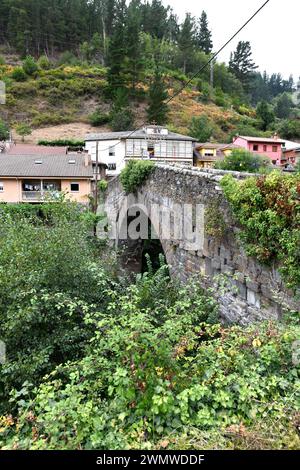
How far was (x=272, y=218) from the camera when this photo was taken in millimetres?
4023

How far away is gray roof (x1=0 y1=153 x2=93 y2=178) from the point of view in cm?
2364

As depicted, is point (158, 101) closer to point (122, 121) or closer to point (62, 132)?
point (122, 121)

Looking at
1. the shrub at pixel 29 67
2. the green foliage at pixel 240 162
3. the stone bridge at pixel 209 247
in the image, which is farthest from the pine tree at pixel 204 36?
the stone bridge at pixel 209 247

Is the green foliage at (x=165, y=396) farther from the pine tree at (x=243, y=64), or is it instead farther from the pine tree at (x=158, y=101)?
the pine tree at (x=243, y=64)

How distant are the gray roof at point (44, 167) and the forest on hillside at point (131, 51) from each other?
22.0 metres

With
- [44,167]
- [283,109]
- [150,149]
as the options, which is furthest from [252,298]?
[283,109]

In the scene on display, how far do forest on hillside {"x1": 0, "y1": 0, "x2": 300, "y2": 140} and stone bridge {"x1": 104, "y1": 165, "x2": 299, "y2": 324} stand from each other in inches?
1543

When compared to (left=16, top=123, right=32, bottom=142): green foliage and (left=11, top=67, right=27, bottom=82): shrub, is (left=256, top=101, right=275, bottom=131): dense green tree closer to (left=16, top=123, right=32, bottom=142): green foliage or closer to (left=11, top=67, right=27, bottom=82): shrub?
(left=16, top=123, right=32, bottom=142): green foliage

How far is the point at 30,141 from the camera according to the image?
38719mm

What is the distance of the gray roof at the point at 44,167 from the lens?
23.6 meters

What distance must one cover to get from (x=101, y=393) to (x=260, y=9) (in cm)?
462

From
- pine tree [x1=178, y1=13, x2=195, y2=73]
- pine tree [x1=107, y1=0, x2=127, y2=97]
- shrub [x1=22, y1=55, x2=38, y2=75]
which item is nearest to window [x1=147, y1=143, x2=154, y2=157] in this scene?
A: pine tree [x1=107, y1=0, x2=127, y2=97]

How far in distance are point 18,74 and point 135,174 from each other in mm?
47716

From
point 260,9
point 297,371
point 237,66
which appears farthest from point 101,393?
point 237,66
